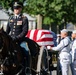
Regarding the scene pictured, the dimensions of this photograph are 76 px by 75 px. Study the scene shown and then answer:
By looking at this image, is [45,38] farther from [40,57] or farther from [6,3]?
[6,3]

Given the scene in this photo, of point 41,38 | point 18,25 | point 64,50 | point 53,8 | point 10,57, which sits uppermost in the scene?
point 18,25

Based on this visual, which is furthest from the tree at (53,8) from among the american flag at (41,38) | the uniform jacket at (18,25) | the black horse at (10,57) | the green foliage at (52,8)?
the black horse at (10,57)

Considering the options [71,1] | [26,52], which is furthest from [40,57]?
[71,1]

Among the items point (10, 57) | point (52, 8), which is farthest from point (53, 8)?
point (10, 57)

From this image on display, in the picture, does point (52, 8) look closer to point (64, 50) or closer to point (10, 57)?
point (64, 50)

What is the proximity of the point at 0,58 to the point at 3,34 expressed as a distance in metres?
0.46

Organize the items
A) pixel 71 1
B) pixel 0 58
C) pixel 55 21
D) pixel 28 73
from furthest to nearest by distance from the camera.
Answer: pixel 55 21
pixel 71 1
pixel 28 73
pixel 0 58

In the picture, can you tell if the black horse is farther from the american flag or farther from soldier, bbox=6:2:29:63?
the american flag

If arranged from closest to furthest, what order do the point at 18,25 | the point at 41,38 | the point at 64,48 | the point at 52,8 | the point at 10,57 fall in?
1. the point at 10,57
2. the point at 18,25
3. the point at 64,48
4. the point at 41,38
5. the point at 52,8

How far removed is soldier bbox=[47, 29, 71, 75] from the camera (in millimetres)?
10430

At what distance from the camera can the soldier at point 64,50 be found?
10430mm

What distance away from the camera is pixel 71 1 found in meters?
30.4

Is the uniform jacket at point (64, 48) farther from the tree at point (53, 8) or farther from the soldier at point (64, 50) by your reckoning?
the tree at point (53, 8)

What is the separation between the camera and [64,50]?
10523mm
